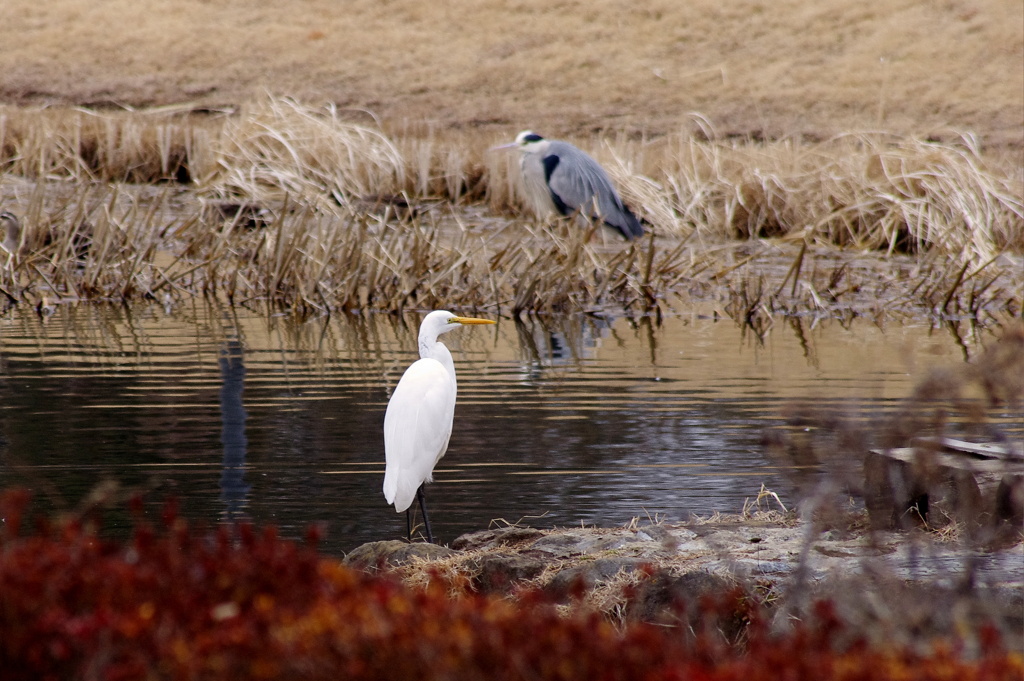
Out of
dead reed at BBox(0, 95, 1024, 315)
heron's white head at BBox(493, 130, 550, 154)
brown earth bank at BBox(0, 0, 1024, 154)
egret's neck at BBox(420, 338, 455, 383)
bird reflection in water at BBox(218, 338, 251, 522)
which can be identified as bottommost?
bird reflection in water at BBox(218, 338, 251, 522)

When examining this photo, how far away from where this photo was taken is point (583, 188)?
16.6 meters

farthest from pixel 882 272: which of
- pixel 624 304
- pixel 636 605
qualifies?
pixel 636 605

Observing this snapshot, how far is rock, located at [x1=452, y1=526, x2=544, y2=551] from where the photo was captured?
509cm

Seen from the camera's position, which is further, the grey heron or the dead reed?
the grey heron

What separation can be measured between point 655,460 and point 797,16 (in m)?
46.3

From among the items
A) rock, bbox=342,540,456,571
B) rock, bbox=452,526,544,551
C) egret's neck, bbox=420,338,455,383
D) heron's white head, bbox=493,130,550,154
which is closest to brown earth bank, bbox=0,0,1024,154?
heron's white head, bbox=493,130,550,154

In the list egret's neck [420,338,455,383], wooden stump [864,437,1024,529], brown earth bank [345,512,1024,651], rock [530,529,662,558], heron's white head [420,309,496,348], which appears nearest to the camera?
brown earth bank [345,512,1024,651]

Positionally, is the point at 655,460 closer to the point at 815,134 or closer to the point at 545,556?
the point at 545,556

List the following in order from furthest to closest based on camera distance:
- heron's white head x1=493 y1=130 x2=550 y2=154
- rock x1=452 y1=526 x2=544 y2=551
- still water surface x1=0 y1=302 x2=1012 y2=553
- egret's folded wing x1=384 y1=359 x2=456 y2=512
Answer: heron's white head x1=493 y1=130 x2=550 y2=154
still water surface x1=0 y1=302 x2=1012 y2=553
egret's folded wing x1=384 y1=359 x2=456 y2=512
rock x1=452 y1=526 x2=544 y2=551

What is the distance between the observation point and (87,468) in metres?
6.34

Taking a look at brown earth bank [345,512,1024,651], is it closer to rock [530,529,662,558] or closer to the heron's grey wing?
rock [530,529,662,558]

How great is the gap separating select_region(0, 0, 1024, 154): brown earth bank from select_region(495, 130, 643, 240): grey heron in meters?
20.4

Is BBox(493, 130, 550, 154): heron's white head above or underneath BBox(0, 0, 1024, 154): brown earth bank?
underneath

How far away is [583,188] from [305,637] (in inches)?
564
